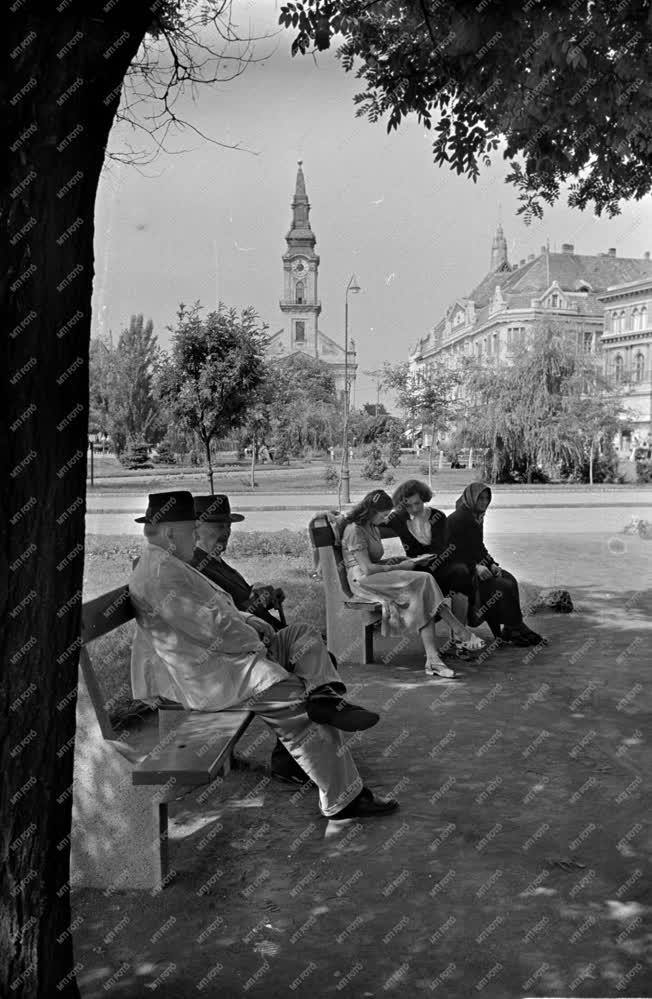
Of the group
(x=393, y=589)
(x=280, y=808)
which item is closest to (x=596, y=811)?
(x=280, y=808)

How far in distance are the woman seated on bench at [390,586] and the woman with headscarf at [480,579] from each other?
467mm

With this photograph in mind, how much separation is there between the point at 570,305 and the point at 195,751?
90.6 metres

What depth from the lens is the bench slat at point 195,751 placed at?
11.3 ft

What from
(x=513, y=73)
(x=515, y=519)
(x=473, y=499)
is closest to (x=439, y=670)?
(x=473, y=499)

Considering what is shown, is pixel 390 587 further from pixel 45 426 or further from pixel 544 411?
pixel 544 411

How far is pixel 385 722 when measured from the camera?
562 centimetres

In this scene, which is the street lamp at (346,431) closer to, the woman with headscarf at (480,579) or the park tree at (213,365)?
the park tree at (213,365)

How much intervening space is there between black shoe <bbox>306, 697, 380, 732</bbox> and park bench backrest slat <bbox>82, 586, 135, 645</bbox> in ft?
2.75

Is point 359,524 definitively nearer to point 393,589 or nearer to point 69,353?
point 393,589

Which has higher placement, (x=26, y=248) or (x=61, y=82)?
(x=61, y=82)

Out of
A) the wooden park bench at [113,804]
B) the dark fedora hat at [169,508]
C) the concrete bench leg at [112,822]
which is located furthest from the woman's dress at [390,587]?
the concrete bench leg at [112,822]

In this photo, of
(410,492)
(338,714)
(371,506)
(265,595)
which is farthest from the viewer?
(410,492)

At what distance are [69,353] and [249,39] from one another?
296 cm

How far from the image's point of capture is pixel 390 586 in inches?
270
